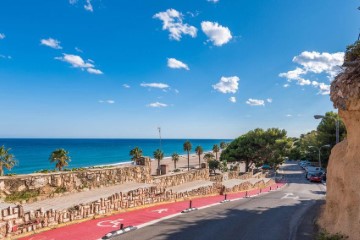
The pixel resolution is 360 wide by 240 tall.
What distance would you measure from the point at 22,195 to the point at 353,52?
17.6 m

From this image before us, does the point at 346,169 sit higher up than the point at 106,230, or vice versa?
the point at 346,169

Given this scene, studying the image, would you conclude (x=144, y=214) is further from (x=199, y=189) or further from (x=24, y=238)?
(x=199, y=189)

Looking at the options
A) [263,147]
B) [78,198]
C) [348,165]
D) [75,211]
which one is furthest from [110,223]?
[263,147]

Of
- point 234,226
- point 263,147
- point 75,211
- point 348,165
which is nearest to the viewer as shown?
point 348,165

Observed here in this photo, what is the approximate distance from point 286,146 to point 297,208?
44.6 metres

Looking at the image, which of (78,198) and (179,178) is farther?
(179,178)

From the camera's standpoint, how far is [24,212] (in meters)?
12.5

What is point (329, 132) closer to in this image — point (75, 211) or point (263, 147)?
point (263, 147)

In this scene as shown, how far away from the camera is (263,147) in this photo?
2499 inches

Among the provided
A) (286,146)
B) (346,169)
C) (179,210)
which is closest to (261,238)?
(346,169)

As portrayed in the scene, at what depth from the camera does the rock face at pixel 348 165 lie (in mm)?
10727

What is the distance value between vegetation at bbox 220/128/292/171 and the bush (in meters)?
51.3

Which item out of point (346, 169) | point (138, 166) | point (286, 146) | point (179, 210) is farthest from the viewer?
point (286, 146)

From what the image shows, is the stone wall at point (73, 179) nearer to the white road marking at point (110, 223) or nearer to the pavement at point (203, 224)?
the pavement at point (203, 224)
